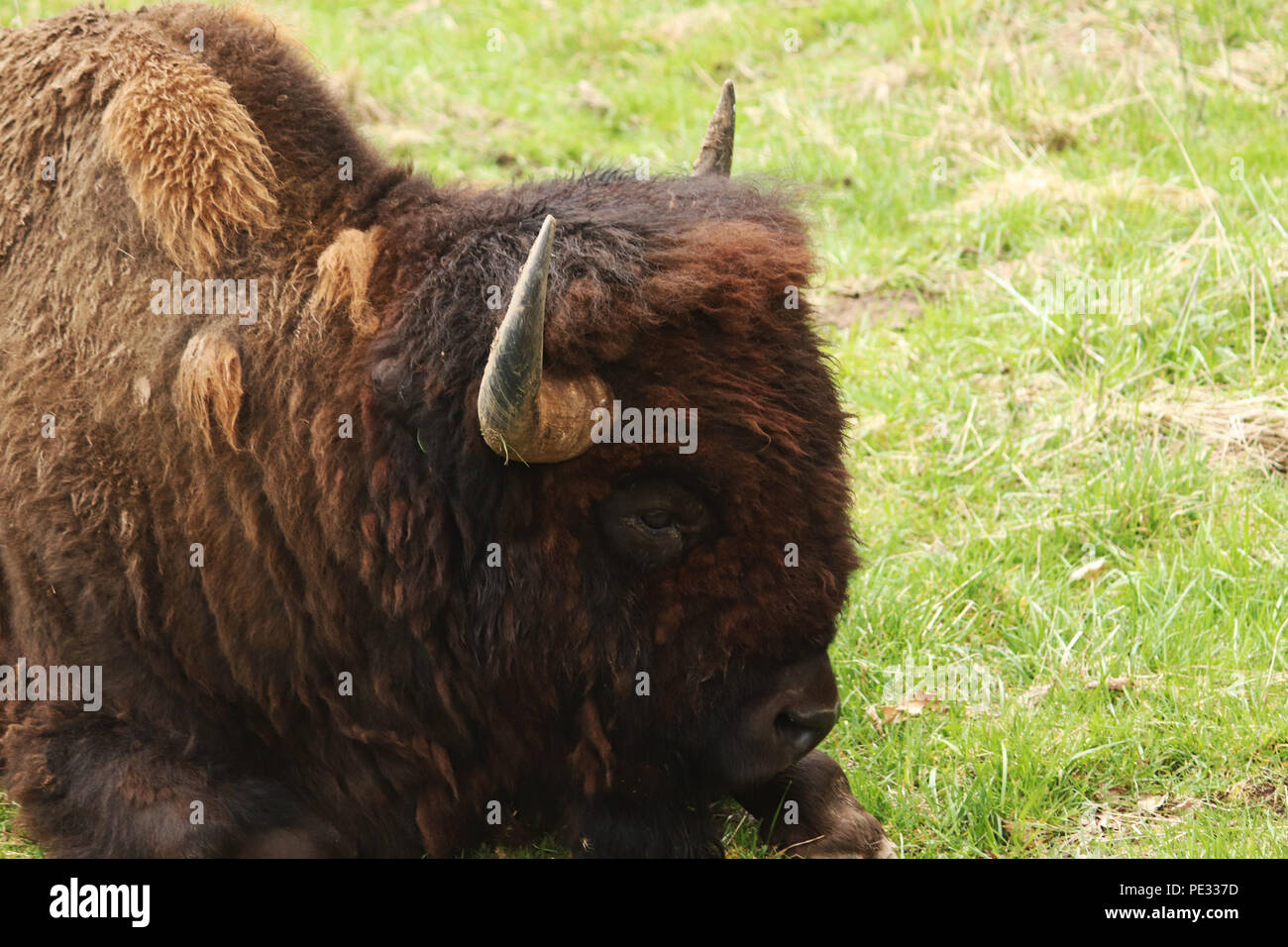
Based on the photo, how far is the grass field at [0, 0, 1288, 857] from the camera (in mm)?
4289

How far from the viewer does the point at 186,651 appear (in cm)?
385

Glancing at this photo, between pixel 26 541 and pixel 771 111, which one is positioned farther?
pixel 771 111

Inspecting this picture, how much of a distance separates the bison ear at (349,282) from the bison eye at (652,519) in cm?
80

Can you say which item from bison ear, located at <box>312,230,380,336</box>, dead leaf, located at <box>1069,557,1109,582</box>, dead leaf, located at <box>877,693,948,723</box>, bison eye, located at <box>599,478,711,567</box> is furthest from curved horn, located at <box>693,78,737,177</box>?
dead leaf, located at <box>1069,557,1109,582</box>

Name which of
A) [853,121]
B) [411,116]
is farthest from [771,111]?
[411,116]

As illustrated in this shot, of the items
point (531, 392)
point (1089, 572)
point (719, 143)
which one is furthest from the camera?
point (1089, 572)

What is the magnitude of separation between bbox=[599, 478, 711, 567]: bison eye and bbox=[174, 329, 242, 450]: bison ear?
3.32 feet

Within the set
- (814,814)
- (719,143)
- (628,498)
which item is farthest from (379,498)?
(719,143)

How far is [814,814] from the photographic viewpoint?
4.04m

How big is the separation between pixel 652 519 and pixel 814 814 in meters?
1.06

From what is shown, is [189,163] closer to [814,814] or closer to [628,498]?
[628,498]

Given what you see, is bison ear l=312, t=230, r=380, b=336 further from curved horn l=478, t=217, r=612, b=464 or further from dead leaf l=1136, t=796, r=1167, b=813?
dead leaf l=1136, t=796, r=1167, b=813
